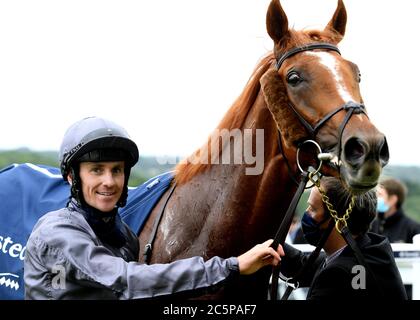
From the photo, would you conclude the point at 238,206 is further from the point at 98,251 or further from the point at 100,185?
the point at 98,251

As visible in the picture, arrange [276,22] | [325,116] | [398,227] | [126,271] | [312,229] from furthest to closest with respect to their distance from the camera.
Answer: [398,227] → [312,229] → [276,22] → [325,116] → [126,271]

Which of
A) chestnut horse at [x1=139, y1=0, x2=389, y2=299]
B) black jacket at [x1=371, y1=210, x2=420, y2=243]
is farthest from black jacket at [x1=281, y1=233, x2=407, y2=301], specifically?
black jacket at [x1=371, y1=210, x2=420, y2=243]

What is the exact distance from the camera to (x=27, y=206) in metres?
4.61

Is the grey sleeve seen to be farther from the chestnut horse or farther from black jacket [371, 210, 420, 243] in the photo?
black jacket [371, 210, 420, 243]

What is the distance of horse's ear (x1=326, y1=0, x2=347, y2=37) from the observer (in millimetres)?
3941

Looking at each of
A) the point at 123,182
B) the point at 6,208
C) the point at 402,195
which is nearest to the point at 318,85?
the point at 123,182

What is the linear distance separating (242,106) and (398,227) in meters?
5.52

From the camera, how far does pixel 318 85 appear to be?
350 centimetres

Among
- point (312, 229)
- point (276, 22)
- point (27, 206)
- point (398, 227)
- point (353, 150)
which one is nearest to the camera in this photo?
point (353, 150)

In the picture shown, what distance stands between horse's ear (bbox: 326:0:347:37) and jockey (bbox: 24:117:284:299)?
4.26 ft

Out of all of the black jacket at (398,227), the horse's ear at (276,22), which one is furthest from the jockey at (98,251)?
→ the black jacket at (398,227)

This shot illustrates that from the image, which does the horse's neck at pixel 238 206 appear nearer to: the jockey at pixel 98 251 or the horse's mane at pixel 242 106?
the horse's mane at pixel 242 106

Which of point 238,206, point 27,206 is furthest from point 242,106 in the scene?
point 27,206
